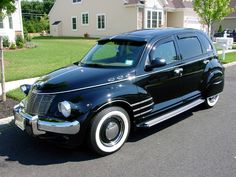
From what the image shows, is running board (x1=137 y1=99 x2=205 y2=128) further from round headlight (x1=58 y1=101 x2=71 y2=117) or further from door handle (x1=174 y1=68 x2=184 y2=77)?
round headlight (x1=58 y1=101 x2=71 y2=117)

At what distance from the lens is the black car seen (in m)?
3.85

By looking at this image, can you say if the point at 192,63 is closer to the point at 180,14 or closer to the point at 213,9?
the point at 213,9

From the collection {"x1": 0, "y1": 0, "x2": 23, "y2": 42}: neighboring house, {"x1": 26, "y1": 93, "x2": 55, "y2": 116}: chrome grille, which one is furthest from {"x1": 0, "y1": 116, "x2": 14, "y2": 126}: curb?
{"x1": 0, "y1": 0, "x2": 23, "y2": 42}: neighboring house

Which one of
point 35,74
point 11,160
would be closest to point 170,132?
point 11,160

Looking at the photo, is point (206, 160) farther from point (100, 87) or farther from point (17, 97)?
point (17, 97)

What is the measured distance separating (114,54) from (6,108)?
112 inches

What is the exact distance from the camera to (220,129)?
5.00 m

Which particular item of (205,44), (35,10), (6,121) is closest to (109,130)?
(6,121)

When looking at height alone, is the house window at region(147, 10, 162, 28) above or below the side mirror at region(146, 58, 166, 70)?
above

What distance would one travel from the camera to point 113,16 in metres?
30.5

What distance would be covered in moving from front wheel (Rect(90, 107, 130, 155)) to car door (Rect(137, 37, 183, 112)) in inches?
23.7

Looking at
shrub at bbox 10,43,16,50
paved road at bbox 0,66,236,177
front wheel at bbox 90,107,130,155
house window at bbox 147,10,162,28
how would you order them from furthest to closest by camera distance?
house window at bbox 147,10,162,28, shrub at bbox 10,43,16,50, front wheel at bbox 90,107,130,155, paved road at bbox 0,66,236,177

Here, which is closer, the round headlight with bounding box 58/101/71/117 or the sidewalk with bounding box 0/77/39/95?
the round headlight with bounding box 58/101/71/117

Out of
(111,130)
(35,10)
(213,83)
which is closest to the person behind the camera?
(111,130)
